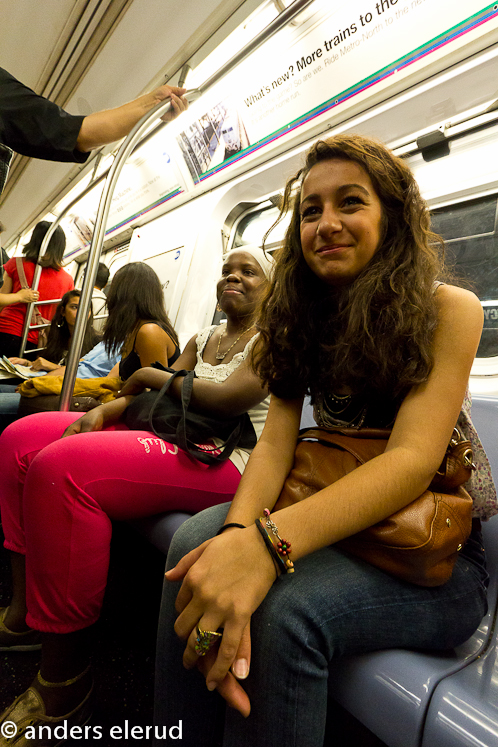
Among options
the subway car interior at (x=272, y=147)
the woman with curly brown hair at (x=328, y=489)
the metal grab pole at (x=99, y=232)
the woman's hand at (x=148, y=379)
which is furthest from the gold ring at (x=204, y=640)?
the metal grab pole at (x=99, y=232)

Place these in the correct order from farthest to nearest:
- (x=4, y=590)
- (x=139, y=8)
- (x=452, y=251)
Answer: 1. (x=139, y=8)
2. (x=452, y=251)
3. (x=4, y=590)

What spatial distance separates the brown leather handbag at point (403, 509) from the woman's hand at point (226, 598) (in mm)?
180

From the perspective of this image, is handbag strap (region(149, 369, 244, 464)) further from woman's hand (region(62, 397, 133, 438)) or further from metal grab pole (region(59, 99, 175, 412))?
metal grab pole (region(59, 99, 175, 412))

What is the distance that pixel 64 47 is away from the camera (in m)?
3.04

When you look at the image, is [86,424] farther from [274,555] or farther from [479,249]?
[479,249]

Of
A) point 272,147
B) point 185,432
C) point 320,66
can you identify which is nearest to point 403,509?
point 185,432

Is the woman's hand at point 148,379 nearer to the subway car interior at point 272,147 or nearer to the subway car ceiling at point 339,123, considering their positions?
the subway car interior at point 272,147

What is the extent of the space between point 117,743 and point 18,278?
10.4ft

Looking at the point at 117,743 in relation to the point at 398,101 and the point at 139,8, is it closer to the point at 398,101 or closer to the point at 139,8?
the point at 398,101

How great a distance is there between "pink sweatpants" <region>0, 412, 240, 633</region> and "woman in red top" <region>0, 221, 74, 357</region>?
2454mm

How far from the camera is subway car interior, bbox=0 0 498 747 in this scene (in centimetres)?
69

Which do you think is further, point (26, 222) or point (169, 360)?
point (26, 222)

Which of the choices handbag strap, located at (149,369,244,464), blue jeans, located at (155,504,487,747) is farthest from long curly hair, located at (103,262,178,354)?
blue jeans, located at (155,504,487,747)

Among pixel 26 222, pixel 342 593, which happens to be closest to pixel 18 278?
pixel 342 593
